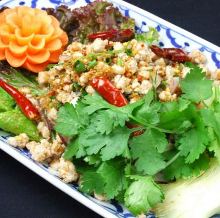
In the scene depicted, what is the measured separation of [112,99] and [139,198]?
17.7 inches

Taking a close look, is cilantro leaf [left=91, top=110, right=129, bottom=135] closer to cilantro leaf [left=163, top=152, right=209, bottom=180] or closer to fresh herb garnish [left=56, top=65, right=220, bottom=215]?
fresh herb garnish [left=56, top=65, right=220, bottom=215]

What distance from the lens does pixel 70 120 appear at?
2.19 metres

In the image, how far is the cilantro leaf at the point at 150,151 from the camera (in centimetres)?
206

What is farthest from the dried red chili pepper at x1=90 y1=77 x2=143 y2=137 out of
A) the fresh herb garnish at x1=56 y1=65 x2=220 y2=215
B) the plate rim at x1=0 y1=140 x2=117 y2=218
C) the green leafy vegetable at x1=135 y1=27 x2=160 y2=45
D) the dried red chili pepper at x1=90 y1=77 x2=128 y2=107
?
the green leafy vegetable at x1=135 y1=27 x2=160 y2=45

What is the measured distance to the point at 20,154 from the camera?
2248 mm

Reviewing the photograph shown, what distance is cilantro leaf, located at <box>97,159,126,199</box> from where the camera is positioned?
2.08 metres

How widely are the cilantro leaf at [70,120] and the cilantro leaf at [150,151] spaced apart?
232 millimetres

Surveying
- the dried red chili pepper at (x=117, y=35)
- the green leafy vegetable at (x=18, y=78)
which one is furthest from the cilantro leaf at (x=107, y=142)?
the dried red chili pepper at (x=117, y=35)

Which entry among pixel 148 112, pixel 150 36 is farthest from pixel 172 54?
pixel 148 112

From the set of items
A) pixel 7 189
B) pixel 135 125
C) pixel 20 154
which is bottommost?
pixel 7 189

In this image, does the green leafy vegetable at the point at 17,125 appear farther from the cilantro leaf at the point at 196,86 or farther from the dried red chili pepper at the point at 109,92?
the cilantro leaf at the point at 196,86

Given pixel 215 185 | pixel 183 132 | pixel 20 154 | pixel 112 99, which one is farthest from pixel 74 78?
pixel 215 185

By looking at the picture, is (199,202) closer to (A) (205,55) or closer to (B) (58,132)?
(B) (58,132)

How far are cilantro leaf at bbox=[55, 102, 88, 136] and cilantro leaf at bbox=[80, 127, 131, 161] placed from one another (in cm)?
6
